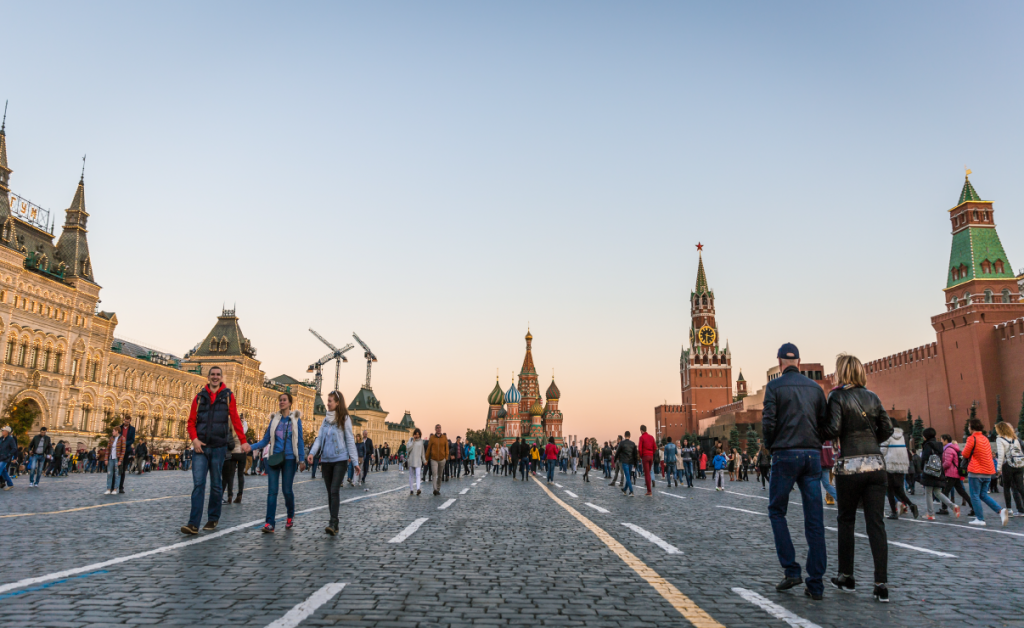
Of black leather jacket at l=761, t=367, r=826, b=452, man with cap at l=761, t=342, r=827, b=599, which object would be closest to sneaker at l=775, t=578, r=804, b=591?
man with cap at l=761, t=342, r=827, b=599

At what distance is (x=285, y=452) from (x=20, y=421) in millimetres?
41580

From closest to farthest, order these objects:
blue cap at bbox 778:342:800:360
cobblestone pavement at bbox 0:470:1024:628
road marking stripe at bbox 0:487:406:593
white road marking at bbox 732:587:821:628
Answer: white road marking at bbox 732:587:821:628
cobblestone pavement at bbox 0:470:1024:628
road marking stripe at bbox 0:487:406:593
blue cap at bbox 778:342:800:360

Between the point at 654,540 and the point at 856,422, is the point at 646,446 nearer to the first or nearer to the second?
the point at 654,540

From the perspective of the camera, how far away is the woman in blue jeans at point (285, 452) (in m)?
8.21

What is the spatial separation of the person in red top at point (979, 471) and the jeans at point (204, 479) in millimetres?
10943

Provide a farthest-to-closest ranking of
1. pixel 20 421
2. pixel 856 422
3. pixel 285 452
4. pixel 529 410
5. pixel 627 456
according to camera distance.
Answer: pixel 529 410 → pixel 20 421 → pixel 627 456 → pixel 285 452 → pixel 856 422

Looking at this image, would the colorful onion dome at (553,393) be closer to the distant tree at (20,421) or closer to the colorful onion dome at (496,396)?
the colorful onion dome at (496,396)

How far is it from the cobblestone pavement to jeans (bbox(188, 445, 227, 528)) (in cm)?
34

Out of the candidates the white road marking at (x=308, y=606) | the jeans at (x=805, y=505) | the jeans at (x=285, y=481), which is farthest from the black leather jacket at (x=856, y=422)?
the jeans at (x=285, y=481)

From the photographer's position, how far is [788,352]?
5.66m

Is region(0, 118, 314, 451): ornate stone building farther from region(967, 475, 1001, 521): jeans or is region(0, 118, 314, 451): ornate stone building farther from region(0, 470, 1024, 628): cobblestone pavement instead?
region(967, 475, 1001, 521): jeans

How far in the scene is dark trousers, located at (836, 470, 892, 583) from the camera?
15.8 ft

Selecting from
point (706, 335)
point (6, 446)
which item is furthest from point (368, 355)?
point (6, 446)

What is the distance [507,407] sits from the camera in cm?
13788
